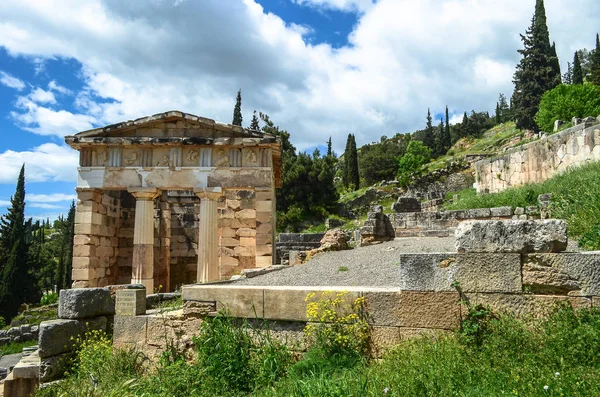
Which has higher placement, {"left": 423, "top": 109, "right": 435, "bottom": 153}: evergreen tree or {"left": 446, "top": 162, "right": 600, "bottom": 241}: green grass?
{"left": 423, "top": 109, "right": 435, "bottom": 153}: evergreen tree

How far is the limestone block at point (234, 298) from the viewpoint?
19.7ft

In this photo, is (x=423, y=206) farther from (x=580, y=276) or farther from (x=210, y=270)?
(x=580, y=276)

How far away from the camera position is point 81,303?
8102 mm

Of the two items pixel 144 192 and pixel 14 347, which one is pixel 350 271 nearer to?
pixel 144 192

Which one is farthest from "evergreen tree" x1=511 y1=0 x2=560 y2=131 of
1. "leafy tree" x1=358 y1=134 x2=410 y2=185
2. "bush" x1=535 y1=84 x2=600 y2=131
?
"leafy tree" x1=358 y1=134 x2=410 y2=185

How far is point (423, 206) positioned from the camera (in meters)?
24.0

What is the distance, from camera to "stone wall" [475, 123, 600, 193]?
15454mm

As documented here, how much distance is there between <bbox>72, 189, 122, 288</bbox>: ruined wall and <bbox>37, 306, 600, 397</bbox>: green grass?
9.68 m

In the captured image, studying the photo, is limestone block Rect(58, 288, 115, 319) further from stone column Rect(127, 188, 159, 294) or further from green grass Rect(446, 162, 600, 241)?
green grass Rect(446, 162, 600, 241)

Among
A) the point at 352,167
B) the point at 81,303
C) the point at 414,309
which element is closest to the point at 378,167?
the point at 352,167

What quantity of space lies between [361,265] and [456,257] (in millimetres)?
4814

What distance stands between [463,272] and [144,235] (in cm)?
1225

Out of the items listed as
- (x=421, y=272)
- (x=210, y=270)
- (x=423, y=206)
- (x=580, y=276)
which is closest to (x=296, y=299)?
(x=421, y=272)

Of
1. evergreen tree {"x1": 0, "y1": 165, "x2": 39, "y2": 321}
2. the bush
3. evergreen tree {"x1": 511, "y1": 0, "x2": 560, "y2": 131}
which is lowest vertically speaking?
evergreen tree {"x1": 0, "y1": 165, "x2": 39, "y2": 321}
